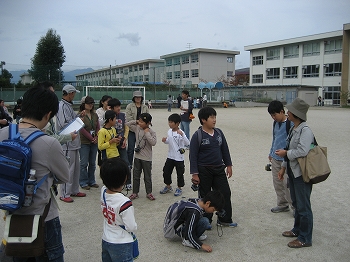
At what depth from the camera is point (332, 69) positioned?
1885 inches

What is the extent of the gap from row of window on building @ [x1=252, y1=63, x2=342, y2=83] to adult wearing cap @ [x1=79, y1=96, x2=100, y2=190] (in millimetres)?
48494

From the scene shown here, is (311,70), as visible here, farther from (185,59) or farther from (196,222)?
(196,222)

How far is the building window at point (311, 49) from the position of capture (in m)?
49.7

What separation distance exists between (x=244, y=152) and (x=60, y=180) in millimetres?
8158

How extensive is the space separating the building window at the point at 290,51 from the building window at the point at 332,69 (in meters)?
5.70

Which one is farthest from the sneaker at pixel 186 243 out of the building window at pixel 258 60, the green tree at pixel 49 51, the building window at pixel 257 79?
the building window at pixel 258 60

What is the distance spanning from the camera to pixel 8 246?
2236mm

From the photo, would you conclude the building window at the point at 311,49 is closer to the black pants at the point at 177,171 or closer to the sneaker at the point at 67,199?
the black pants at the point at 177,171

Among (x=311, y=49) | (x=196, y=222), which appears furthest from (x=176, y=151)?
(x=311, y=49)

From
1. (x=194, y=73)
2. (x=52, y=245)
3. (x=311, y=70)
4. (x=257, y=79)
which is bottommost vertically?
(x=52, y=245)

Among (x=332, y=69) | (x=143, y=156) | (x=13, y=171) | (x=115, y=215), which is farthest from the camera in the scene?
(x=332, y=69)

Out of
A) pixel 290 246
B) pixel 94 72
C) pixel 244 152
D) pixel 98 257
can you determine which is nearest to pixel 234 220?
pixel 290 246

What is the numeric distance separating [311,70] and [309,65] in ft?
2.80

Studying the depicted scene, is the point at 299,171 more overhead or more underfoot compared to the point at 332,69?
more underfoot
